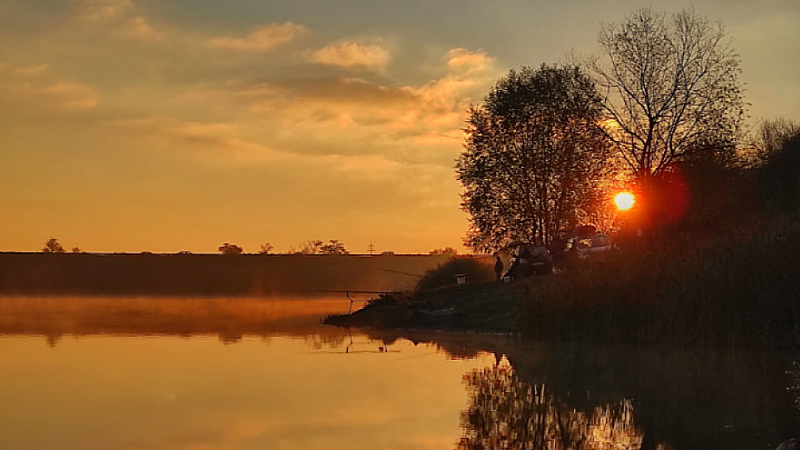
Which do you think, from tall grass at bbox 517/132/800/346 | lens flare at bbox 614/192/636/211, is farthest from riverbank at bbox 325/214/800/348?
lens flare at bbox 614/192/636/211

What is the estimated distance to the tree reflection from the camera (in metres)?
15.9

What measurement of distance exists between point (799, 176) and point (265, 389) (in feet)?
104

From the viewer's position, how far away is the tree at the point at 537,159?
59.2 metres

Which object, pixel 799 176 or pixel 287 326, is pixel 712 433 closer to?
pixel 287 326

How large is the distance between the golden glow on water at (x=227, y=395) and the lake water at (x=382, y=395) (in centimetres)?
4

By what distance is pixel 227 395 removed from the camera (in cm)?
2097

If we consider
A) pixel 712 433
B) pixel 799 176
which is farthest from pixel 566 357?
pixel 799 176

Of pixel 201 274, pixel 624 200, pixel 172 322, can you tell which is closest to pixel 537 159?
pixel 624 200

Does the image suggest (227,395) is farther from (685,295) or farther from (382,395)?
(685,295)

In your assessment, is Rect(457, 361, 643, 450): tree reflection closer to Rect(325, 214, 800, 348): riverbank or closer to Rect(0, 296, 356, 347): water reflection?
Rect(325, 214, 800, 348): riverbank

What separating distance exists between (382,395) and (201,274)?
9235 cm

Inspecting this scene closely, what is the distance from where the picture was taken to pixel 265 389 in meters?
22.0

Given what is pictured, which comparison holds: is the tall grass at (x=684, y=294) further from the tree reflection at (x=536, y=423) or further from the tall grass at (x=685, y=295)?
the tree reflection at (x=536, y=423)

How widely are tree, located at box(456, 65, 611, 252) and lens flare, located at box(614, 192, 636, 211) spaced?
1032 millimetres
